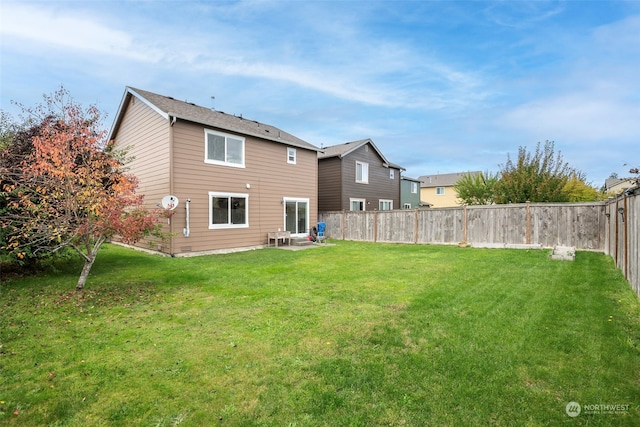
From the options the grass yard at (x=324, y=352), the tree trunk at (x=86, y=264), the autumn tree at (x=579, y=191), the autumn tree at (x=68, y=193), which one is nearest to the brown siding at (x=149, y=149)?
the autumn tree at (x=68, y=193)

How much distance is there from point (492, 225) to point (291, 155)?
32.4ft

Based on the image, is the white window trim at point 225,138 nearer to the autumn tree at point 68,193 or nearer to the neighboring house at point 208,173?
the neighboring house at point 208,173

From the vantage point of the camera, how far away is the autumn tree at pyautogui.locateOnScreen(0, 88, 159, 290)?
586 centimetres

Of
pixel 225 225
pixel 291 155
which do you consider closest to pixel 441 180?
pixel 291 155

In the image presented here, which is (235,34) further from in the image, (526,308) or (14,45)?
(526,308)

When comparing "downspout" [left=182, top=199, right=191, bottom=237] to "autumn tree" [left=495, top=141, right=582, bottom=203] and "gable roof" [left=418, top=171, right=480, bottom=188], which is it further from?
"gable roof" [left=418, top=171, right=480, bottom=188]

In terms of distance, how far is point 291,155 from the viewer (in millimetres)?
15555

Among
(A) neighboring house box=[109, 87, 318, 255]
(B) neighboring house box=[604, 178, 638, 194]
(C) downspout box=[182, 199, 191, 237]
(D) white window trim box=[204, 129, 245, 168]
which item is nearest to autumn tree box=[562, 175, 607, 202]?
(B) neighboring house box=[604, 178, 638, 194]

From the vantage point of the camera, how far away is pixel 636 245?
498 cm

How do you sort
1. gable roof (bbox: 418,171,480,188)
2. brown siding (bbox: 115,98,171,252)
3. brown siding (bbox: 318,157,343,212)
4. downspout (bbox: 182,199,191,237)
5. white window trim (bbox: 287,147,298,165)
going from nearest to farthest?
downspout (bbox: 182,199,191,237) → brown siding (bbox: 115,98,171,252) → white window trim (bbox: 287,147,298,165) → brown siding (bbox: 318,157,343,212) → gable roof (bbox: 418,171,480,188)

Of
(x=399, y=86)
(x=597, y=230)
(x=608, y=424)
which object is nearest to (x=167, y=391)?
(x=608, y=424)

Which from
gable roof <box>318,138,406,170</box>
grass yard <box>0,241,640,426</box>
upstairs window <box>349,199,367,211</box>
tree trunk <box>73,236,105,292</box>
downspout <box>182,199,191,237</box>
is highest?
gable roof <box>318,138,406,170</box>

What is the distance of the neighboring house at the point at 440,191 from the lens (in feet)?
131

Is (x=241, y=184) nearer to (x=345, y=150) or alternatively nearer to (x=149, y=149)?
(x=149, y=149)
